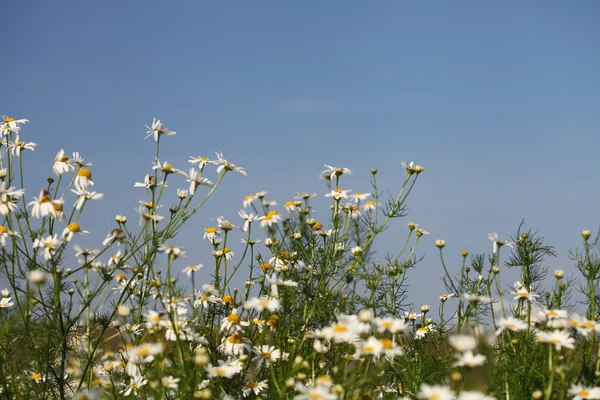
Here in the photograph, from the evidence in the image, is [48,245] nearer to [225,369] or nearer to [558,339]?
[225,369]

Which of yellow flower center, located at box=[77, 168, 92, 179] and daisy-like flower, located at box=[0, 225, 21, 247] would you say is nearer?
daisy-like flower, located at box=[0, 225, 21, 247]

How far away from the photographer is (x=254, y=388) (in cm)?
292

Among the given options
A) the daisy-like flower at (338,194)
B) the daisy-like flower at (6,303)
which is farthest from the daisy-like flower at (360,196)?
the daisy-like flower at (6,303)

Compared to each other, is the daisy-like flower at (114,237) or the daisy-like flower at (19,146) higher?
the daisy-like flower at (19,146)

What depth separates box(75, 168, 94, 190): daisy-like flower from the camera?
3.39 meters

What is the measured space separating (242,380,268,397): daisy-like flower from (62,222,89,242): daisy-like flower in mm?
1088

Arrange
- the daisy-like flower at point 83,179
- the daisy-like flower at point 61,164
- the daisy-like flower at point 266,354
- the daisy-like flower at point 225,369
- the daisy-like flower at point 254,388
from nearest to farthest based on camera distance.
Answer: the daisy-like flower at point 225,369 → the daisy-like flower at point 254,388 → the daisy-like flower at point 266,354 → the daisy-like flower at point 83,179 → the daisy-like flower at point 61,164

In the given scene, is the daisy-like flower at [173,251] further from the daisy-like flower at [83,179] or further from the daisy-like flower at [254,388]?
the daisy-like flower at [83,179]

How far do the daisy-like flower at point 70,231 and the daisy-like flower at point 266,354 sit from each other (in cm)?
102

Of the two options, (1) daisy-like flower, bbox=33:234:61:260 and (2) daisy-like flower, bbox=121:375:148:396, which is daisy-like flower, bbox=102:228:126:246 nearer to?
(1) daisy-like flower, bbox=33:234:61:260

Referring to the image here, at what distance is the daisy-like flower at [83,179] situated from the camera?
3.39m

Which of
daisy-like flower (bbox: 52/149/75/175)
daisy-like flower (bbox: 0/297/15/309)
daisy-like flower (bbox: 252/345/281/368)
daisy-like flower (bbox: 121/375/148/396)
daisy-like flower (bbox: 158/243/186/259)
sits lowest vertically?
daisy-like flower (bbox: 121/375/148/396)

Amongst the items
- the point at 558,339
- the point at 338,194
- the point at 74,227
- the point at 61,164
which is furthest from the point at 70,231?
the point at 558,339

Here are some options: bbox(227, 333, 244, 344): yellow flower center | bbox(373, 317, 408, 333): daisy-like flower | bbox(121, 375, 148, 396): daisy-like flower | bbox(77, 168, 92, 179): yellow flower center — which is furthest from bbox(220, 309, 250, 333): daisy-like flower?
bbox(77, 168, 92, 179): yellow flower center
